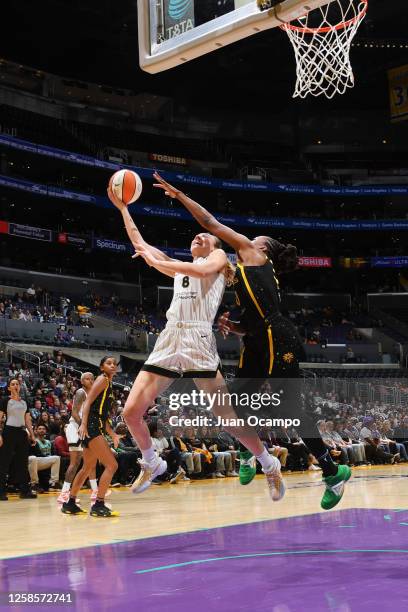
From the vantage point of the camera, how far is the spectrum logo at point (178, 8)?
6.62 m

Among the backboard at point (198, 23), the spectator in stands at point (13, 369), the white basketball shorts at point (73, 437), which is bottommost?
the white basketball shorts at point (73, 437)

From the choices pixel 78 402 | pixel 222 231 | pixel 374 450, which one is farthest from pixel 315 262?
pixel 222 231

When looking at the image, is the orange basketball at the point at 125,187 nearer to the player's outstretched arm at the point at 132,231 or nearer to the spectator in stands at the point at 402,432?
the player's outstretched arm at the point at 132,231

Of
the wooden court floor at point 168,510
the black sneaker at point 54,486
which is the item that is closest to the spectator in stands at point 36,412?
the black sneaker at point 54,486

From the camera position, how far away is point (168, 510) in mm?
9906

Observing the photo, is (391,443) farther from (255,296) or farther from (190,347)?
(255,296)

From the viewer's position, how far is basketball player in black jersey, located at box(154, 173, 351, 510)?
5.71 metres

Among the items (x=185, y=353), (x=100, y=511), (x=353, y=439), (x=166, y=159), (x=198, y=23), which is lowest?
(x=353, y=439)

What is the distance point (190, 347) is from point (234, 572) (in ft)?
5.63

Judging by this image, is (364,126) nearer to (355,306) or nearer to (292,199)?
(292,199)

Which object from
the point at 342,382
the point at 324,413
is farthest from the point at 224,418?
the point at 342,382

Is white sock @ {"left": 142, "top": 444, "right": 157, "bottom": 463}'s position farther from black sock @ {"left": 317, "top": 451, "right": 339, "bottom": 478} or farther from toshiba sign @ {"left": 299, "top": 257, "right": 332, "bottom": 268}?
toshiba sign @ {"left": 299, "top": 257, "right": 332, "bottom": 268}

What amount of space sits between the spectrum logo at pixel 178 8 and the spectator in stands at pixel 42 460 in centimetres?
807

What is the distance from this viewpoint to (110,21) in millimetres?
32156
